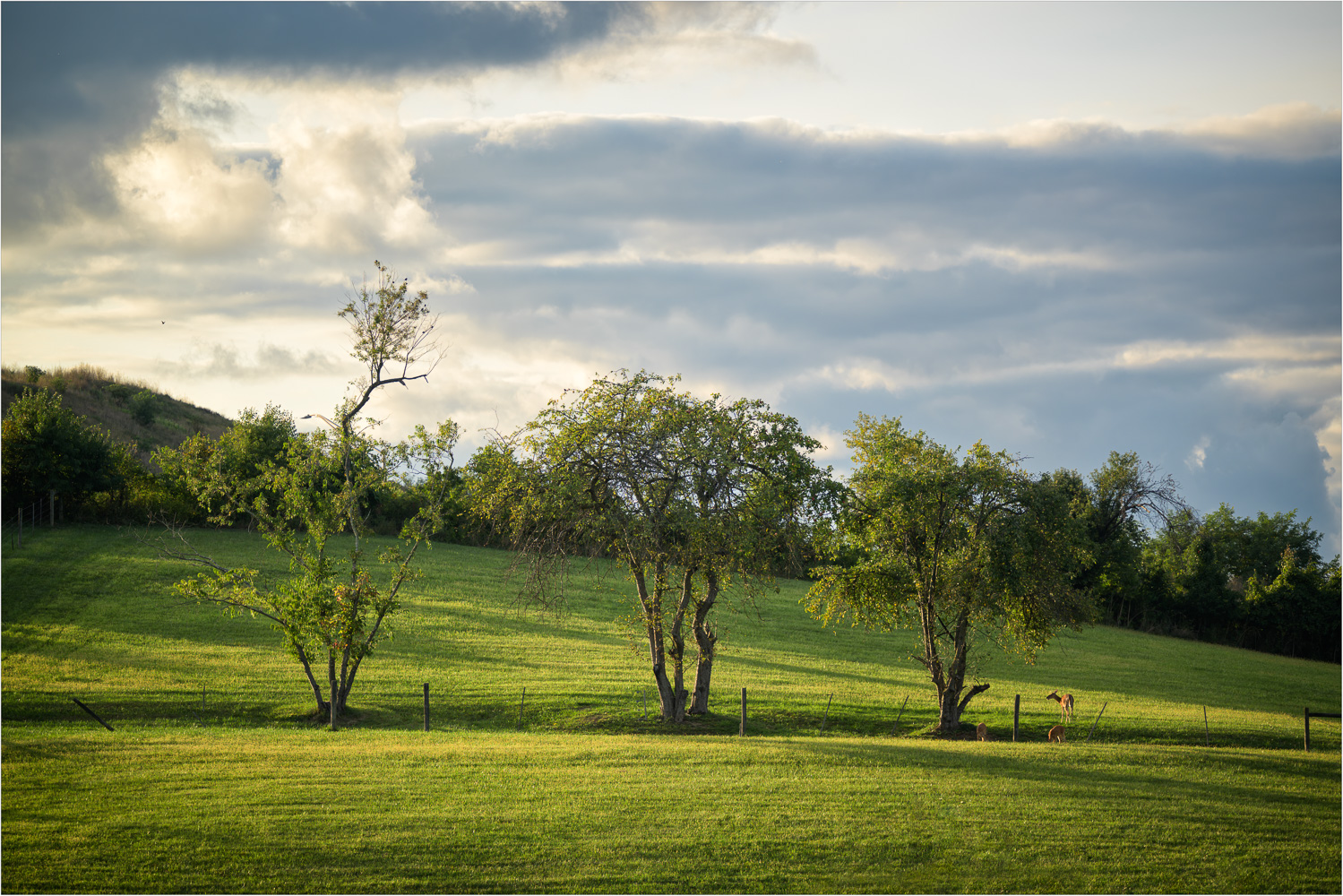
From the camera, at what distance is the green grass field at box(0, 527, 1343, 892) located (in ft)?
40.5

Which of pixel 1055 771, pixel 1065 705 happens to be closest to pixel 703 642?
pixel 1055 771

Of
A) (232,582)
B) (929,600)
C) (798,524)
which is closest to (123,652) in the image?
(232,582)

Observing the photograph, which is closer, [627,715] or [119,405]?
[627,715]

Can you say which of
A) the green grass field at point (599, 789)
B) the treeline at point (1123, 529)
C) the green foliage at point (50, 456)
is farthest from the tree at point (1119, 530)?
the green foliage at point (50, 456)

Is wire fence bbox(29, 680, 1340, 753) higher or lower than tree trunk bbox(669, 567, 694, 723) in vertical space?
lower

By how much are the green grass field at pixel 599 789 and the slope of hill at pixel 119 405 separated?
6145 cm

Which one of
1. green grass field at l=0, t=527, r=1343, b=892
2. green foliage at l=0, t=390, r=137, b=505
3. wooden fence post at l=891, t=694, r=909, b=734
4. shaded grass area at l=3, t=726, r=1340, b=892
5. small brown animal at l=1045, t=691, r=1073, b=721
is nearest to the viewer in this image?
shaded grass area at l=3, t=726, r=1340, b=892

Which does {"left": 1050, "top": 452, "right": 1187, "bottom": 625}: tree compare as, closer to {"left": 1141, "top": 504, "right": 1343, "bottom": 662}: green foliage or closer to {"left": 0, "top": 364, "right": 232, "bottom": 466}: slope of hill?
{"left": 1141, "top": 504, "right": 1343, "bottom": 662}: green foliage

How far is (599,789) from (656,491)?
8.77 meters

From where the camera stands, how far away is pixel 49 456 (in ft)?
188

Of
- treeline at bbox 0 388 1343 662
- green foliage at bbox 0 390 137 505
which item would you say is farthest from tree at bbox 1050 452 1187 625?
green foliage at bbox 0 390 137 505

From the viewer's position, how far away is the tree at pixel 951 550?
78.4 ft

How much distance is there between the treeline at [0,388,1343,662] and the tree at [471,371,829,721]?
1242 inches

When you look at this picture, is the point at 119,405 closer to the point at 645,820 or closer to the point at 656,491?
the point at 656,491
